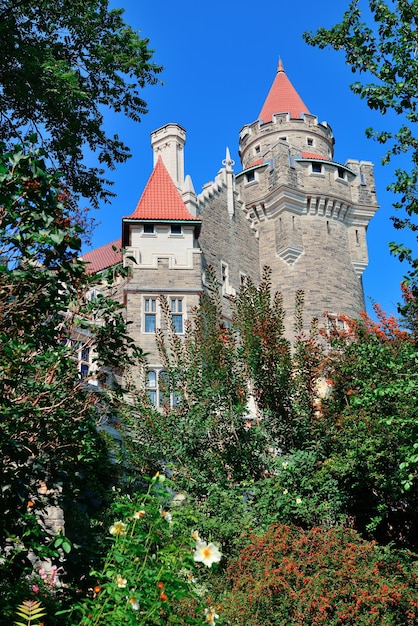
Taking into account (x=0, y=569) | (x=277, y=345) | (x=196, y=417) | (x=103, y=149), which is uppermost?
(x=103, y=149)

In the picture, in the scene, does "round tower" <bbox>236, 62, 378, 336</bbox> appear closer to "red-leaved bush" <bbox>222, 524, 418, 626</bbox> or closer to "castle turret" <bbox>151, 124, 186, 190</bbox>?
"castle turret" <bbox>151, 124, 186, 190</bbox>

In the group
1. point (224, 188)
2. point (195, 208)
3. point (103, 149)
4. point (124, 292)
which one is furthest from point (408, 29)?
point (224, 188)

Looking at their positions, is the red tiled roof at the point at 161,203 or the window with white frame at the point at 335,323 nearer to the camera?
the window with white frame at the point at 335,323

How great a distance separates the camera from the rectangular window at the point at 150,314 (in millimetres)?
24672

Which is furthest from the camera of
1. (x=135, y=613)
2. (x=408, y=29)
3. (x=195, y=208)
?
(x=195, y=208)

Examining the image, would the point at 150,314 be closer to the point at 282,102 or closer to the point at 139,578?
the point at 282,102

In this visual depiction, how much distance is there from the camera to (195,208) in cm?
2842

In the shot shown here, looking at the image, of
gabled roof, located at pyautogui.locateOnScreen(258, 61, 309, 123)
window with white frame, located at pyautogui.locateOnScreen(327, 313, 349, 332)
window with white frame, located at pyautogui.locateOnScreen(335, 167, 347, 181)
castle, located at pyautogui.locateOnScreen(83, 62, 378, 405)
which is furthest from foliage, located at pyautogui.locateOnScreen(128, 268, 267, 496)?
gabled roof, located at pyautogui.locateOnScreen(258, 61, 309, 123)

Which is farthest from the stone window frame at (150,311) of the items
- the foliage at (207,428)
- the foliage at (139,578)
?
the foliage at (139,578)

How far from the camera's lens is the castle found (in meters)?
26.3

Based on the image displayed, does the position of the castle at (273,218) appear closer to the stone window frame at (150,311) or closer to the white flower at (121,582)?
the stone window frame at (150,311)

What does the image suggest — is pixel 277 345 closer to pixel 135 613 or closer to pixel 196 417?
pixel 196 417

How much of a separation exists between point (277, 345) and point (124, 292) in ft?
45.4

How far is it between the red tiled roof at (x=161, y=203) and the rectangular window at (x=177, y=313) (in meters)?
3.38
